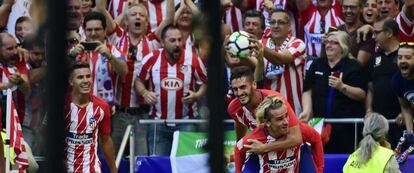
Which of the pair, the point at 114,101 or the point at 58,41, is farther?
the point at 114,101

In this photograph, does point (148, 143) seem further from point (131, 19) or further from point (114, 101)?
point (131, 19)

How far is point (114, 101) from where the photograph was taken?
1045 cm

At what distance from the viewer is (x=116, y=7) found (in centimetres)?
1141

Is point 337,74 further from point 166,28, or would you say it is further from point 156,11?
point 156,11

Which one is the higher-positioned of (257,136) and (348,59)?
(348,59)

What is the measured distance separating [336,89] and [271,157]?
1503mm

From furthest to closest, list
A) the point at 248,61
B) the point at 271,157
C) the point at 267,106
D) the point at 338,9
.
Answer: the point at 338,9
the point at 248,61
the point at 271,157
the point at 267,106

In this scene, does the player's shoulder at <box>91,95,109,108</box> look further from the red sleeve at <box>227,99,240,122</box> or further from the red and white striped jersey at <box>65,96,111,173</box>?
the red sleeve at <box>227,99,240,122</box>

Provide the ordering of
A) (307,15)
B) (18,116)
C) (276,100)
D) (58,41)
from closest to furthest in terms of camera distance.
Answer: (58,41) < (276,100) < (18,116) < (307,15)

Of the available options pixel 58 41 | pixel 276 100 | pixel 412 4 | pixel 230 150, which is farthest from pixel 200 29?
pixel 412 4

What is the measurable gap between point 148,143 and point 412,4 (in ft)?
9.67

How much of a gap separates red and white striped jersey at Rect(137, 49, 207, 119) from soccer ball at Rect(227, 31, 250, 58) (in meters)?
0.83

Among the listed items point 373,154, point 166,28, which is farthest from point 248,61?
point 373,154

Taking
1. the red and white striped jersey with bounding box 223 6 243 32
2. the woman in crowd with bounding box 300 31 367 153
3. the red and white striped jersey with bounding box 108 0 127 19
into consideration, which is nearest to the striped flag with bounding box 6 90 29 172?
the red and white striped jersey with bounding box 108 0 127 19
